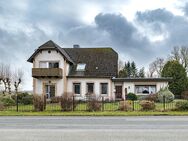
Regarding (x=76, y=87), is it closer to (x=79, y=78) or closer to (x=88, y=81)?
(x=79, y=78)

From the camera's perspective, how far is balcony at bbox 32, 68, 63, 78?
163 ft

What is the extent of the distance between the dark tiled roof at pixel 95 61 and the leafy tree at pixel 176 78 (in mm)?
10727

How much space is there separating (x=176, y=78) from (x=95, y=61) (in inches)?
574

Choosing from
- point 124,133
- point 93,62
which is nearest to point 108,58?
point 93,62

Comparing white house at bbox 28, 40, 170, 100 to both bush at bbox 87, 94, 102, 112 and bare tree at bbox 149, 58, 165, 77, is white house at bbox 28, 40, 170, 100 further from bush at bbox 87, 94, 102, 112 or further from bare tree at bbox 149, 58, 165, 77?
bare tree at bbox 149, 58, 165, 77

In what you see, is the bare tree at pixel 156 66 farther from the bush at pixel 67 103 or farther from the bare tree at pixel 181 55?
the bush at pixel 67 103

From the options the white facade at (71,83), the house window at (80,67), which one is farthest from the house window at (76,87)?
the house window at (80,67)

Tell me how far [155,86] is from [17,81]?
2732 centimetres

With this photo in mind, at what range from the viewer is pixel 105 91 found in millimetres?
52469

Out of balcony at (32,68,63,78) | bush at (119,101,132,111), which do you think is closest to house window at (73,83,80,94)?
balcony at (32,68,63,78)

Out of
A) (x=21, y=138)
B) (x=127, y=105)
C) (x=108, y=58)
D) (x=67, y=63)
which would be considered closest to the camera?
(x=21, y=138)

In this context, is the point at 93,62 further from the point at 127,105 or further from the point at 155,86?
the point at 127,105

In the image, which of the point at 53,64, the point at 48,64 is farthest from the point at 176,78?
the point at 48,64

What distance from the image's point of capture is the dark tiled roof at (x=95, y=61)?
5297cm
